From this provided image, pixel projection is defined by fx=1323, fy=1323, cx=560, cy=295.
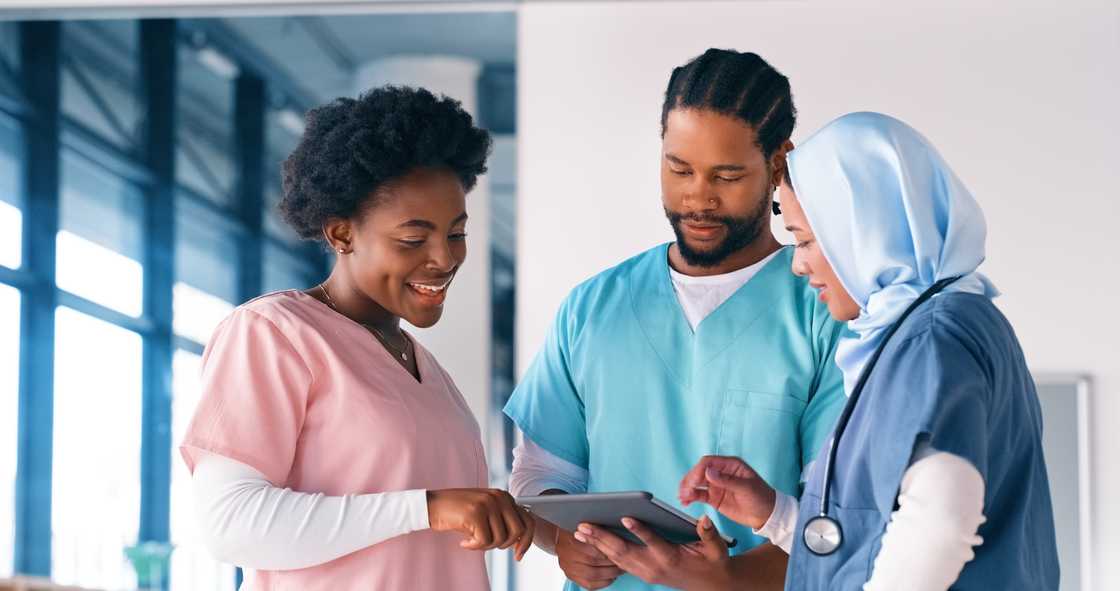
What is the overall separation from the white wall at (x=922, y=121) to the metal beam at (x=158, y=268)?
3.98ft

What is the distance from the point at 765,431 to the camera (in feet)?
6.97

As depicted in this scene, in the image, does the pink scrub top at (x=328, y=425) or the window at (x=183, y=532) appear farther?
the window at (x=183, y=532)

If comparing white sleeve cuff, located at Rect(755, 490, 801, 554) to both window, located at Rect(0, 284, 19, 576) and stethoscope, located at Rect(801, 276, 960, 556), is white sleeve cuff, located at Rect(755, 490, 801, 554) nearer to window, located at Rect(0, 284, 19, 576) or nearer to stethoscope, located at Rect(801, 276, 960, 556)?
stethoscope, located at Rect(801, 276, 960, 556)

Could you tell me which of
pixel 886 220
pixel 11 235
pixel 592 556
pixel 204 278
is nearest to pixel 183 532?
pixel 204 278

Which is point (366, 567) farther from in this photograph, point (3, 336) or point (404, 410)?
point (3, 336)

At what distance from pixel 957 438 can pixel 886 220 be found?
29cm

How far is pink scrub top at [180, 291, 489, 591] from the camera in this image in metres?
1.75

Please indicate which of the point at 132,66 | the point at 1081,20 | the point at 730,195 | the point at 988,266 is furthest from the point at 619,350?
the point at 132,66

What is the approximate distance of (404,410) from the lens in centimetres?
188

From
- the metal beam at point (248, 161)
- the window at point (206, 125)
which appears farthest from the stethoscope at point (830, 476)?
the window at point (206, 125)

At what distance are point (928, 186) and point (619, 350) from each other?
0.80 m

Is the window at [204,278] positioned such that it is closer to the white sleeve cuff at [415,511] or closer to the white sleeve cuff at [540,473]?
the white sleeve cuff at [540,473]

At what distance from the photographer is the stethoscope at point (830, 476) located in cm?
155

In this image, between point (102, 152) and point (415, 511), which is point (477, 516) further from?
point (102, 152)
